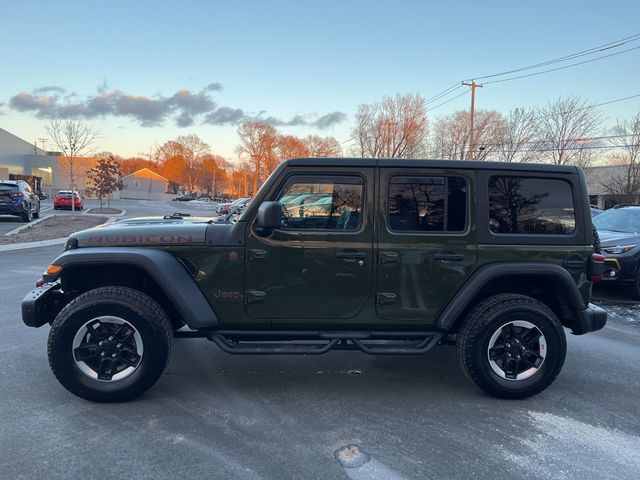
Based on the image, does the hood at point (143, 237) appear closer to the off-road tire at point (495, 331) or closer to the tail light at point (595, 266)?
the off-road tire at point (495, 331)

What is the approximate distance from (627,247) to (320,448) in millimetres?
6746

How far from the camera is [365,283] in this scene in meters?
3.49

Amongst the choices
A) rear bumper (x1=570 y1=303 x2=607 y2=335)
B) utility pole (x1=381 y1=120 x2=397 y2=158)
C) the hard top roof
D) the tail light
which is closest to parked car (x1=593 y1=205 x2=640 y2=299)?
rear bumper (x1=570 y1=303 x2=607 y2=335)

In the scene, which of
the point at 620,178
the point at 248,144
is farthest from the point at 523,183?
the point at 248,144

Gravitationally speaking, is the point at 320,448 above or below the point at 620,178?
below

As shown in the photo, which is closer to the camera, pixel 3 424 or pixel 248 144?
pixel 3 424

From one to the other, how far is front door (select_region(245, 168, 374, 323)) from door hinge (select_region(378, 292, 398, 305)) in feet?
0.35

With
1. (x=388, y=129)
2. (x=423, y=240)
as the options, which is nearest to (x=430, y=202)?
(x=423, y=240)

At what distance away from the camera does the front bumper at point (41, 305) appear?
337cm

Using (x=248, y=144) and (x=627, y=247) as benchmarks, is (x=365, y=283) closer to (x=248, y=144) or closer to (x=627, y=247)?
(x=627, y=247)

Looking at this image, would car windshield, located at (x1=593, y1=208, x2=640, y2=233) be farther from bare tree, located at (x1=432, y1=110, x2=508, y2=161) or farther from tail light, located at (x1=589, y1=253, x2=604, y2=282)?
bare tree, located at (x1=432, y1=110, x2=508, y2=161)

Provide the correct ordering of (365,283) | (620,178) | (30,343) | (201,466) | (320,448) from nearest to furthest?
(201,466) < (320,448) < (365,283) < (30,343) < (620,178)

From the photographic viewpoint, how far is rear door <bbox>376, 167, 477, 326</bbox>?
3.48 metres

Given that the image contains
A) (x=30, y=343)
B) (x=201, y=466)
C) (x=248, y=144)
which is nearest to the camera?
(x=201, y=466)
